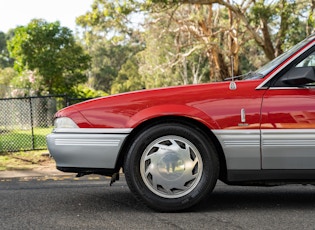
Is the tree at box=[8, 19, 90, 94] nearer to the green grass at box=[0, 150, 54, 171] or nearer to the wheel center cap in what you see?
the green grass at box=[0, 150, 54, 171]

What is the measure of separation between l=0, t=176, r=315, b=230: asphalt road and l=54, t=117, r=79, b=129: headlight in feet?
2.45

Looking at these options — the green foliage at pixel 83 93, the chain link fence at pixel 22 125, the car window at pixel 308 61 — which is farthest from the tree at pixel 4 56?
the car window at pixel 308 61

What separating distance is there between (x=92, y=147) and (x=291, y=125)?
1689 millimetres

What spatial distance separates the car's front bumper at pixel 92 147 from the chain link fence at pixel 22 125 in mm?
6832

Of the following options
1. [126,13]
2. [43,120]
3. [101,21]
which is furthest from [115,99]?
[101,21]

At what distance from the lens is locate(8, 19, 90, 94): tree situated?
32781 millimetres

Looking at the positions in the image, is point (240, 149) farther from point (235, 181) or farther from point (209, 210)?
point (209, 210)

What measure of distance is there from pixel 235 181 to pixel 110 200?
1.36 m

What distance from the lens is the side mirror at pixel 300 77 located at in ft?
15.2

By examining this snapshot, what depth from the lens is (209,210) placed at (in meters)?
Answer: 4.85

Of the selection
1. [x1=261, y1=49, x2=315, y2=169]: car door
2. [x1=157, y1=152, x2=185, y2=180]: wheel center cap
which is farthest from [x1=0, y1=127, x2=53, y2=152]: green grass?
[x1=261, y1=49, x2=315, y2=169]: car door

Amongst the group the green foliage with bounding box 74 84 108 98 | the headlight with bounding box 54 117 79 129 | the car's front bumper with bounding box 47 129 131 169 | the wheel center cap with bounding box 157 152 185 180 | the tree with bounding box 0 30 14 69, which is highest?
A: the tree with bounding box 0 30 14 69

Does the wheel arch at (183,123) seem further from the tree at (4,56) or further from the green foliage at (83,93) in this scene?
the tree at (4,56)

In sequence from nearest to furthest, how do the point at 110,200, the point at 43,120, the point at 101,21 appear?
the point at 110,200
the point at 43,120
the point at 101,21
